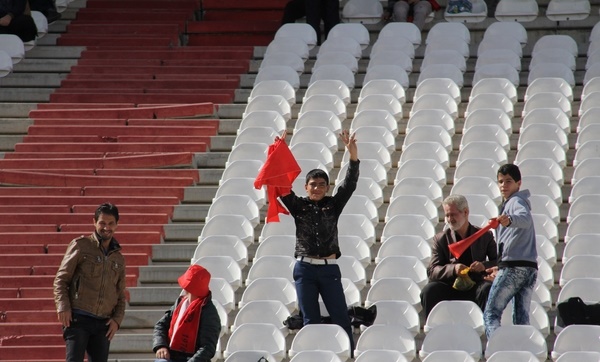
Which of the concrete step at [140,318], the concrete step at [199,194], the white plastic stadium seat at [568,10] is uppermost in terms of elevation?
the white plastic stadium seat at [568,10]

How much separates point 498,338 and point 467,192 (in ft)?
8.94

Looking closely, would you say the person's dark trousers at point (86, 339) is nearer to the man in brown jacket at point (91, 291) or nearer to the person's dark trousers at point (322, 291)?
the man in brown jacket at point (91, 291)

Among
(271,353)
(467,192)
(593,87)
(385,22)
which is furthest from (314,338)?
(385,22)

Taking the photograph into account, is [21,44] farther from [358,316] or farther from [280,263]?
[358,316]

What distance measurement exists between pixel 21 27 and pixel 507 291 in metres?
8.75

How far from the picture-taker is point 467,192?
12297 millimetres

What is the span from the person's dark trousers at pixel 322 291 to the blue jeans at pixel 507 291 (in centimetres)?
96

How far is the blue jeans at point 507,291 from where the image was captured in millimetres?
10008

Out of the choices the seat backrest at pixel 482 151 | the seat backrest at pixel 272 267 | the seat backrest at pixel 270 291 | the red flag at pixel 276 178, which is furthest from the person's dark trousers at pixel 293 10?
the red flag at pixel 276 178

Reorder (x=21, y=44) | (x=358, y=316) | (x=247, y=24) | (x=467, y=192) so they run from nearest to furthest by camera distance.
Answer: (x=358, y=316), (x=467, y=192), (x=21, y=44), (x=247, y=24)

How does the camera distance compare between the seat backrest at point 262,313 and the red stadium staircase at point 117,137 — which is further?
the red stadium staircase at point 117,137

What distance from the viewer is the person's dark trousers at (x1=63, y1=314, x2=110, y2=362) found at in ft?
31.3

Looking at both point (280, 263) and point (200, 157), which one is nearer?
point (280, 263)

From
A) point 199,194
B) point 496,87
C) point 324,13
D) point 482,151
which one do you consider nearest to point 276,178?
point 199,194
